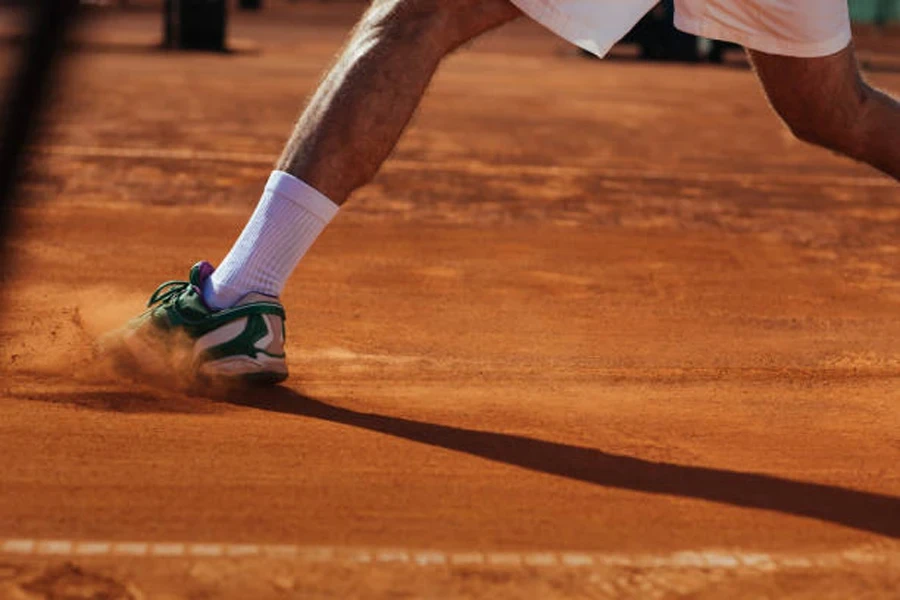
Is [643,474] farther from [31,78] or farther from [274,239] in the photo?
[31,78]

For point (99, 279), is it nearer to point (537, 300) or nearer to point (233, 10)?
point (537, 300)

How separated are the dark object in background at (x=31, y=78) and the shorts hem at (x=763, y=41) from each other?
1.95m

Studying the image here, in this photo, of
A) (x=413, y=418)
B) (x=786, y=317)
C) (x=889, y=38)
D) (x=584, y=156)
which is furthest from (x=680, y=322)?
(x=889, y=38)

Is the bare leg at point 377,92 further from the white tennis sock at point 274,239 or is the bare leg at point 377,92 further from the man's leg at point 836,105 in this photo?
the man's leg at point 836,105

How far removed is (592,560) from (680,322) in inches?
65.9

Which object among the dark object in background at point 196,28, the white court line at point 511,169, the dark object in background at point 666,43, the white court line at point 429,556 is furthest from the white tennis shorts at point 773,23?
the dark object in background at point 666,43

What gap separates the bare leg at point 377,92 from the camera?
8.75 feet

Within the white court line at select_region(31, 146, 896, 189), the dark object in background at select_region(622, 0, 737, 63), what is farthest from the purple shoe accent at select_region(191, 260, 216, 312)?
the dark object in background at select_region(622, 0, 737, 63)

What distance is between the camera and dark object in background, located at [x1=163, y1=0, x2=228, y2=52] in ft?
45.6

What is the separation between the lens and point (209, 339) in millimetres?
2676

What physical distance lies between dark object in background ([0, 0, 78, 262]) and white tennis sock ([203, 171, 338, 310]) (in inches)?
60.3

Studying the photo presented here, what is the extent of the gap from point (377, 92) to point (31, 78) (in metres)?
1.63

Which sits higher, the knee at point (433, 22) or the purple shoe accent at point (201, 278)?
the knee at point (433, 22)

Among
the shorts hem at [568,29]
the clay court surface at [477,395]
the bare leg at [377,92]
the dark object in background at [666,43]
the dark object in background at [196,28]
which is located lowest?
the dark object in background at [666,43]
